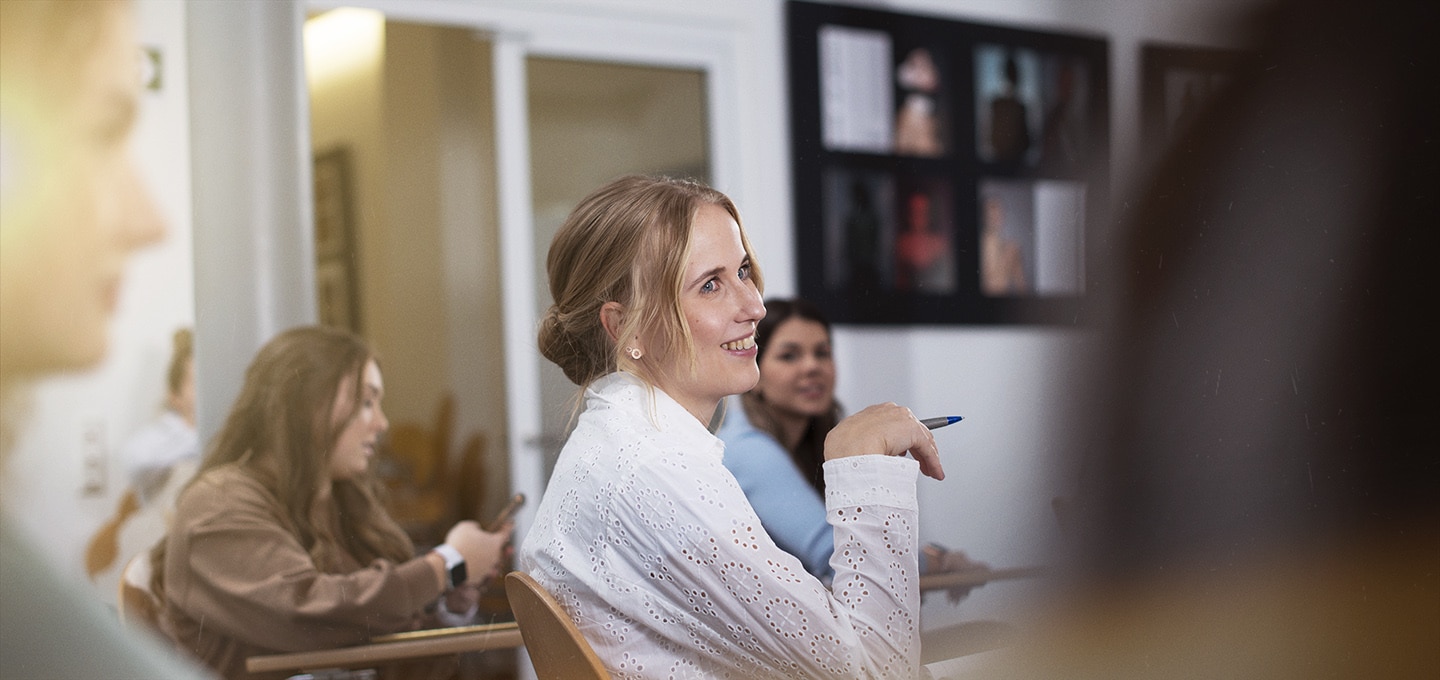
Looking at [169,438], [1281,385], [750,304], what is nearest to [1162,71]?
[1281,385]

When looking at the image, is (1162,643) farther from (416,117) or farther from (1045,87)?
(416,117)

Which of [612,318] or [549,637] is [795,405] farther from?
[549,637]

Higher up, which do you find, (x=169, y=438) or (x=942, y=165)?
(x=942, y=165)

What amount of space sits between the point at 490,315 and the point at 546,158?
29 cm

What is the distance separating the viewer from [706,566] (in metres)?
0.82

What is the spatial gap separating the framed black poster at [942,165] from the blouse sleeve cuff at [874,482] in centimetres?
88

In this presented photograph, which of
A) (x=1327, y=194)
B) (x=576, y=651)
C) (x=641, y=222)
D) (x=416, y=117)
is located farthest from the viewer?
(x=416, y=117)

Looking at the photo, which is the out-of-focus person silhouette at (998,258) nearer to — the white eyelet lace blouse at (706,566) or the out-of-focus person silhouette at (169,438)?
the white eyelet lace blouse at (706,566)

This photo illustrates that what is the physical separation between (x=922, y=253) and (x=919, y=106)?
0.23 meters

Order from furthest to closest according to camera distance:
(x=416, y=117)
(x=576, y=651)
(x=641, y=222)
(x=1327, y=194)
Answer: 1. (x=416, y=117)
2. (x=1327, y=194)
3. (x=641, y=222)
4. (x=576, y=651)

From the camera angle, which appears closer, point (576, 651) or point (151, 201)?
point (576, 651)

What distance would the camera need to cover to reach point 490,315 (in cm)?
202

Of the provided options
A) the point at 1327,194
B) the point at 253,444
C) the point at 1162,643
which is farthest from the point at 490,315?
the point at 1327,194

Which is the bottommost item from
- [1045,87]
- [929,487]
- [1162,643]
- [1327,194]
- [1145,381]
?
[1162,643]
